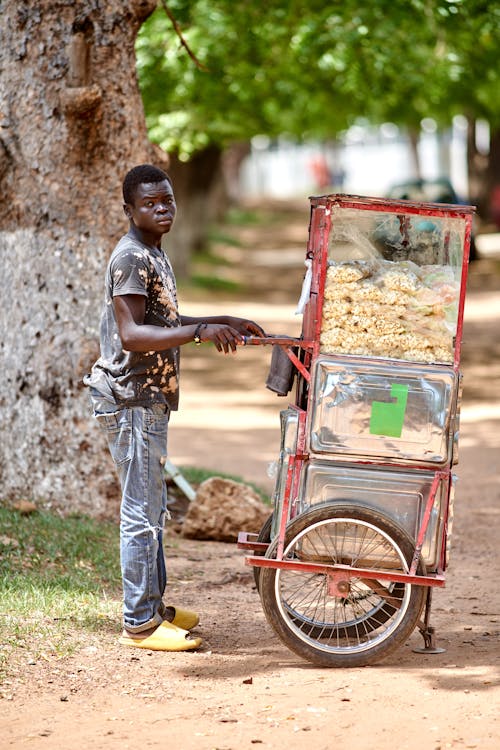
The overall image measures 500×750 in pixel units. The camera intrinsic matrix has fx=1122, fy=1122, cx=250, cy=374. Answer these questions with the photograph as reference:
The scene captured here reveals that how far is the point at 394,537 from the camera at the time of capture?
453cm

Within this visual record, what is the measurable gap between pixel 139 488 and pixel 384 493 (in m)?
1.03

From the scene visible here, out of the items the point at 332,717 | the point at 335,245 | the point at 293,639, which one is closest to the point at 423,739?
the point at 332,717

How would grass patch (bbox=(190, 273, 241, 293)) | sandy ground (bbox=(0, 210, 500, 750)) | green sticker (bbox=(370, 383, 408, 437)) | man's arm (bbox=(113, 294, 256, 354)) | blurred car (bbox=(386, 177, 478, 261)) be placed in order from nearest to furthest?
1. sandy ground (bbox=(0, 210, 500, 750))
2. man's arm (bbox=(113, 294, 256, 354))
3. green sticker (bbox=(370, 383, 408, 437))
4. grass patch (bbox=(190, 273, 241, 293))
5. blurred car (bbox=(386, 177, 478, 261))

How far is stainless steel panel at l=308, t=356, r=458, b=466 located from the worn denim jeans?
27.4 inches

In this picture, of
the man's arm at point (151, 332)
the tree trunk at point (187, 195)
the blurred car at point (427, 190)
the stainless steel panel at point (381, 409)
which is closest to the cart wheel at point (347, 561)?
the stainless steel panel at point (381, 409)

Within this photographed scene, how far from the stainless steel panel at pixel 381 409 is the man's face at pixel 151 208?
892 millimetres

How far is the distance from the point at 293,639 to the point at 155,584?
661 millimetres

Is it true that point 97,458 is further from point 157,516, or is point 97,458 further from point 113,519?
point 157,516

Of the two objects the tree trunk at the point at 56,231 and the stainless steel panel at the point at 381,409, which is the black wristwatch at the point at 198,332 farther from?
the tree trunk at the point at 56,231

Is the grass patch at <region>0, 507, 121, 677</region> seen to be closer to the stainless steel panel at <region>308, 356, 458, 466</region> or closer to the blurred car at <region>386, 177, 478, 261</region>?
the stainless steel panel at <region>308, 356, 458, 466</region>

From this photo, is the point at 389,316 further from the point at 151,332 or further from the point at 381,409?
the point at 151,332

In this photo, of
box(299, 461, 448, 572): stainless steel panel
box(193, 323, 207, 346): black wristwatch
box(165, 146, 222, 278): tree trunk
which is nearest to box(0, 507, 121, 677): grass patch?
box(299, 461, 448, 572): stainless steel panel

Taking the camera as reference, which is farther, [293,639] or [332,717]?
[293,639]

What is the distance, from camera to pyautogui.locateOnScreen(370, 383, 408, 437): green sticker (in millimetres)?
4504
